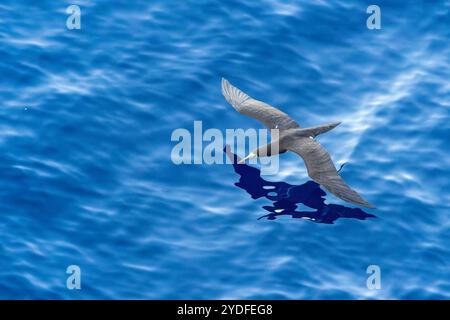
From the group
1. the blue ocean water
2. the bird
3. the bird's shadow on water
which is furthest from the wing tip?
the bird's shadow on water

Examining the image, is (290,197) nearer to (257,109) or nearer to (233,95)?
(257,109)

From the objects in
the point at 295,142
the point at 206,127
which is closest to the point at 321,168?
the point at 295,142

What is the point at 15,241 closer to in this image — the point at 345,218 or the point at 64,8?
the point at 345,218

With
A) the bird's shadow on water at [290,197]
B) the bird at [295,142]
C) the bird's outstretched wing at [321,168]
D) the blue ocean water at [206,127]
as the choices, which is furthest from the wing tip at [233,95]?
the bird's outstretched wing at [321,168]

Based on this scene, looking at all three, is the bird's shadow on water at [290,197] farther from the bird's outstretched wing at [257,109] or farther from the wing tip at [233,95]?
the wing tip at [233,95]

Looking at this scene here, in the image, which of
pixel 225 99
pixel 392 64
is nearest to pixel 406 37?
pixel 392 64
